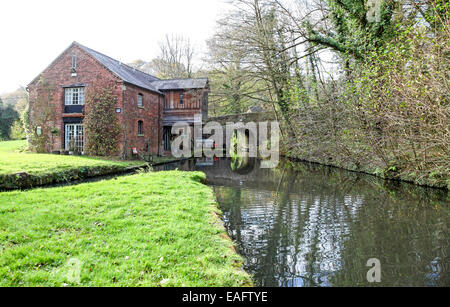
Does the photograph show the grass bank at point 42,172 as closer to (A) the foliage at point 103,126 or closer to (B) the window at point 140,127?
(A) the foliage at point 103,126

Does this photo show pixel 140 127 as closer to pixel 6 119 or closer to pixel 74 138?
pixel 74 138

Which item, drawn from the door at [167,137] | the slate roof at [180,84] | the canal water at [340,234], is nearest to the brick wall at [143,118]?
the door at [167,137]

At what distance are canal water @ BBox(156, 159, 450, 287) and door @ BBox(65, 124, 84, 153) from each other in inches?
507

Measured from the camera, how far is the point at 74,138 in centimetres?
1786

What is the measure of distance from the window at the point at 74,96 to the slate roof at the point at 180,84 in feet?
20.5

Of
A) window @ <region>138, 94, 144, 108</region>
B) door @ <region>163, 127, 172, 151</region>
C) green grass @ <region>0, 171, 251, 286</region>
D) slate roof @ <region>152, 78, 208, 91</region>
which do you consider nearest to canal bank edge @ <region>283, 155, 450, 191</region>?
green grass @ <region>0, 171, 251, 286</region>

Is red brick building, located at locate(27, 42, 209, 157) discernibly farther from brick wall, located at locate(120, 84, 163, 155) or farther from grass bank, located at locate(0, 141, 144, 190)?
grass bank, located at locate(0, 141, 144, 190)

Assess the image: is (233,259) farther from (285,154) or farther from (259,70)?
(285,154)

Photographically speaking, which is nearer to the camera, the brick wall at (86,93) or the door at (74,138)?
the brick wall at (86,93)

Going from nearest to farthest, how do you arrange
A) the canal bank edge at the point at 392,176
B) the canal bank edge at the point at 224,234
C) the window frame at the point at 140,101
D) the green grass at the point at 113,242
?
1. the green grass at the point at 113,242
2. the canal bank edge at the point at 224,234
3. the canal bank edge at the point at 392,176
4. the window frame at the point at 140,101

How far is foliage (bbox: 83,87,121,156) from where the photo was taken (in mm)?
17016

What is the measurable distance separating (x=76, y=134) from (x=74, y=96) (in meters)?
2.60

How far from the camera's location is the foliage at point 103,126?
670 inches
